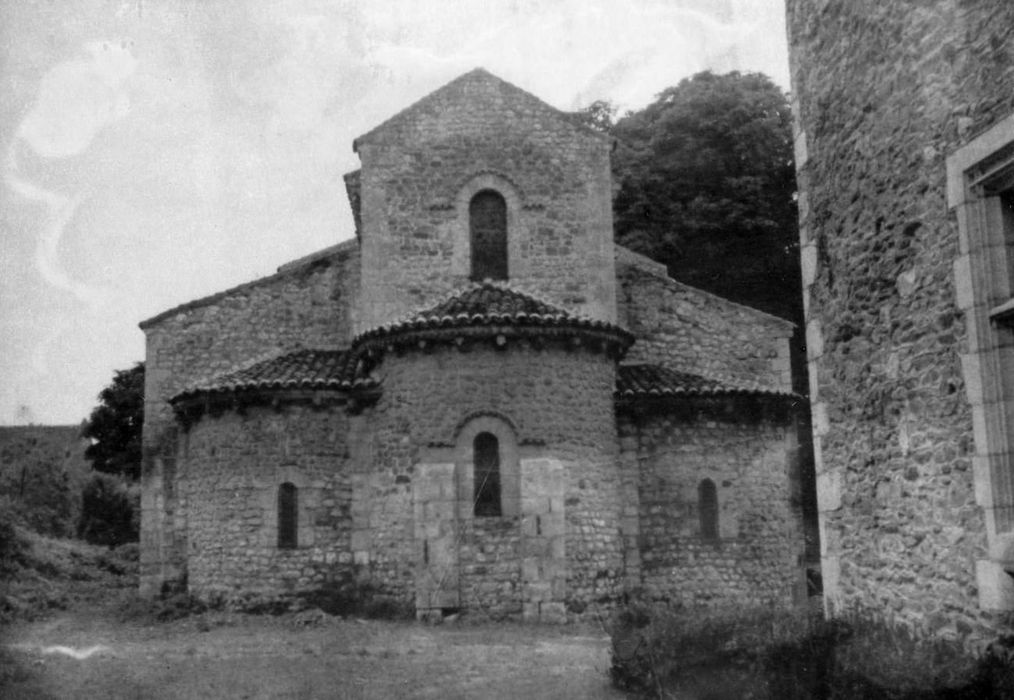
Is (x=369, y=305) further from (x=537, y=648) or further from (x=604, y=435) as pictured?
(x=537, y=648)

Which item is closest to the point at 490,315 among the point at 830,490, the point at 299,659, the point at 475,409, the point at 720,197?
the point at 475,409

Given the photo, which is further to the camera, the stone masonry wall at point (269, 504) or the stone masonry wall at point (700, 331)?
the stone masonry wall at point (700, 331)

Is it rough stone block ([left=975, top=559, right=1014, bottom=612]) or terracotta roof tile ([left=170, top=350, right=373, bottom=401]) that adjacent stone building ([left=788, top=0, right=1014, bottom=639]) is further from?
terracotta roof tile ([left=170, top=350, right=373, bottom=401])

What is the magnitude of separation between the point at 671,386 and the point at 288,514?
6911 millimetres

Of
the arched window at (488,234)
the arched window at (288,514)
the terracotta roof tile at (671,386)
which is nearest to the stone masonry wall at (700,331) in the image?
the terracotta roof tile at (671,386)

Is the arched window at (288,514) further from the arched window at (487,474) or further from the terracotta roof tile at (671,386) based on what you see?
the terracotta roof tile at (671,386)

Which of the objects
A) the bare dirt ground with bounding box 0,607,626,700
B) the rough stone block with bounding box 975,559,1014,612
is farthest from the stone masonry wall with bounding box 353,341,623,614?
the rough stone block with bounding box 975,559,1014,612

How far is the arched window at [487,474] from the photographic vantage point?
16.8m

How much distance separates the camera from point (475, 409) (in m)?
16.9

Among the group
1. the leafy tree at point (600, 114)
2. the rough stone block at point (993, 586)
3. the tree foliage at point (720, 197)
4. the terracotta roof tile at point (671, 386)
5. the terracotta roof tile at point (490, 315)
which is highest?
Result: the leafy tree at point (600, 114)

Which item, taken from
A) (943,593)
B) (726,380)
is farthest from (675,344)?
(943,593)

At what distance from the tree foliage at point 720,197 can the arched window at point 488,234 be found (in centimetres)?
1336

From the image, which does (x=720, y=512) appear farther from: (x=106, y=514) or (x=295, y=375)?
(x=106, y=514)

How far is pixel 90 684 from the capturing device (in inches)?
462
